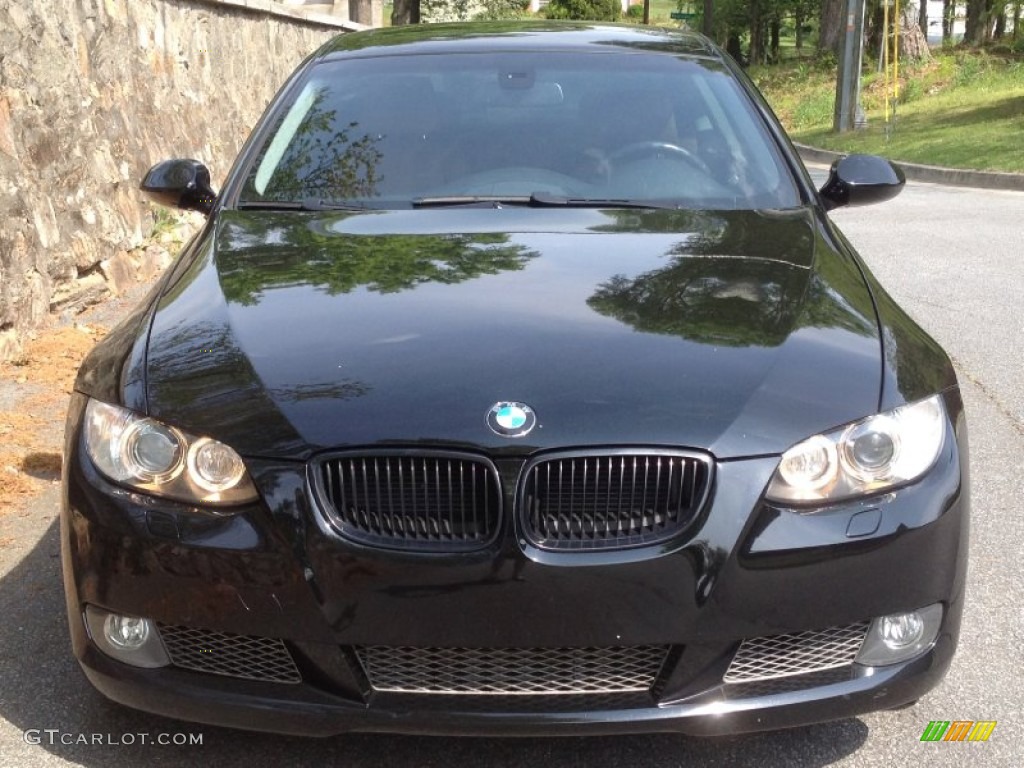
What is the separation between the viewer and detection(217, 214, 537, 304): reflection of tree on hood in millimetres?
3164

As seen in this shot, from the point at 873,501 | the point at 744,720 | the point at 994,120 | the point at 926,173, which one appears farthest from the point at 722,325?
the point at 994,120

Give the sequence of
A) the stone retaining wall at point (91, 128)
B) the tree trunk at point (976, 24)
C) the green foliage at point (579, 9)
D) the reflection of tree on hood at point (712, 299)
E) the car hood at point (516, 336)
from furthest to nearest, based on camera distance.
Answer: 1. the green foliage at point (579, 9)
2. the tree trunk at point (976, 24)
3. the stone retaining wall at point (91, 128)
4. the reflection of tree on hood at point (712, 299)
5. the car hood at point (516, 336)

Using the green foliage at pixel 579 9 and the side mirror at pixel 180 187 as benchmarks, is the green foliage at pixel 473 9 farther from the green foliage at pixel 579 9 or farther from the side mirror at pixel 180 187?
the side mirror at pixel 180 187

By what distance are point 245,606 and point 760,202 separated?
207cm

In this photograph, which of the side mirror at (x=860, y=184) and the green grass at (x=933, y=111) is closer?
the side mirror at (x=860, y=184)

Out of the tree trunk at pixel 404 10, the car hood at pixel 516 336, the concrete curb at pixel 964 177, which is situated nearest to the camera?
the car hood at pixel 516 336

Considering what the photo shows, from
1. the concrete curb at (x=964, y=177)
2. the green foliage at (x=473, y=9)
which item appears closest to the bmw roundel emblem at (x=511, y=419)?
the concrete curb at (x=964, y=177)

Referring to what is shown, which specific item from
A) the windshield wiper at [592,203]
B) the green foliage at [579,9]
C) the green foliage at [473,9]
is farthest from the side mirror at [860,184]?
the green foliage at [579,9]

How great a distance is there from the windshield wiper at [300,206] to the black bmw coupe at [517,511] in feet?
2.67

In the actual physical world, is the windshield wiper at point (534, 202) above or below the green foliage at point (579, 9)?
above

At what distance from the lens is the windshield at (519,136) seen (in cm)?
395

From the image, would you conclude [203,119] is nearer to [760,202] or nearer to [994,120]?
[760,202]

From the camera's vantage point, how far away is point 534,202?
12.6 feet

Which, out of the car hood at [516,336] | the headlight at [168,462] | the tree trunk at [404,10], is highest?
the car hood at [516,336]
